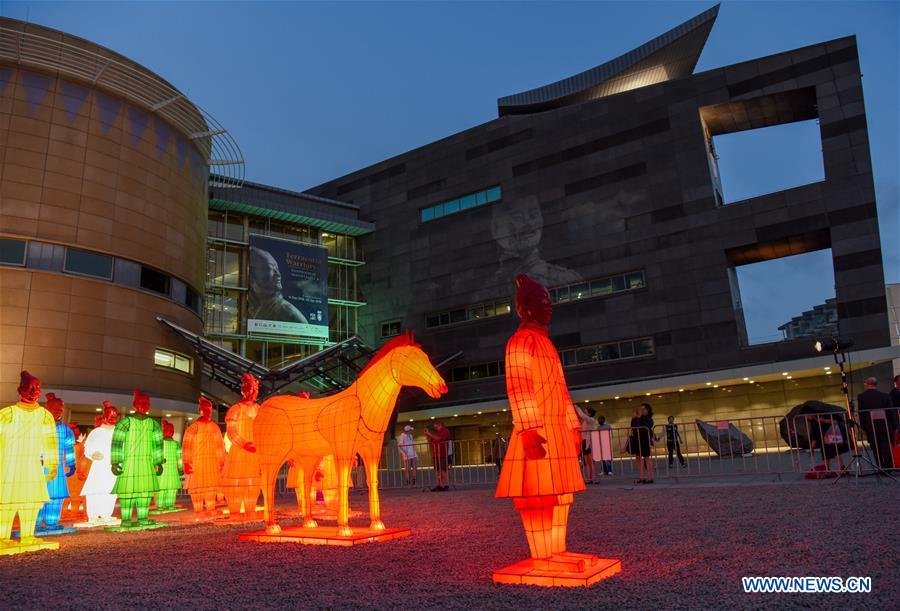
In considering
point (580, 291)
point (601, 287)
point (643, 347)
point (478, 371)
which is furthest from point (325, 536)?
point (478, 371)

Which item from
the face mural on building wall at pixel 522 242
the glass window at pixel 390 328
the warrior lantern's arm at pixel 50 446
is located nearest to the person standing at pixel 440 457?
the warrior lantern's arm at pixel 50 446

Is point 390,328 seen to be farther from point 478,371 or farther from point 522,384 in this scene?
point 522,384

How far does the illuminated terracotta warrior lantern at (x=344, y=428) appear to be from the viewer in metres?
7.61

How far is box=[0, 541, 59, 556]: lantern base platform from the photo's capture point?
7.86 metres

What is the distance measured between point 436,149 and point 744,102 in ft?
64.7

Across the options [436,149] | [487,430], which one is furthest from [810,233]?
[436,149]

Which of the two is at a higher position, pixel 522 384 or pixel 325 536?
pixel 522 384

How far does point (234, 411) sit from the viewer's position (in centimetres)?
1001

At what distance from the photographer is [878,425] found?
12.2 m

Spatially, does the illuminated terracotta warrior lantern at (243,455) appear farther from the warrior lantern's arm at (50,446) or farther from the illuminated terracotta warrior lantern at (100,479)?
the illuminated terracotta warrior lantern at (100,479)

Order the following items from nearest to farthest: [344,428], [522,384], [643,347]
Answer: [522,384] → [344,428] → [643,347]

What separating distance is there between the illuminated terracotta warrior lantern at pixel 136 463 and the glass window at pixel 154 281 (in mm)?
20322

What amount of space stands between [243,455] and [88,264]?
20890 mm

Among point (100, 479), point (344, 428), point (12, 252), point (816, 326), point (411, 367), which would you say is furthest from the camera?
point (816, 326)
